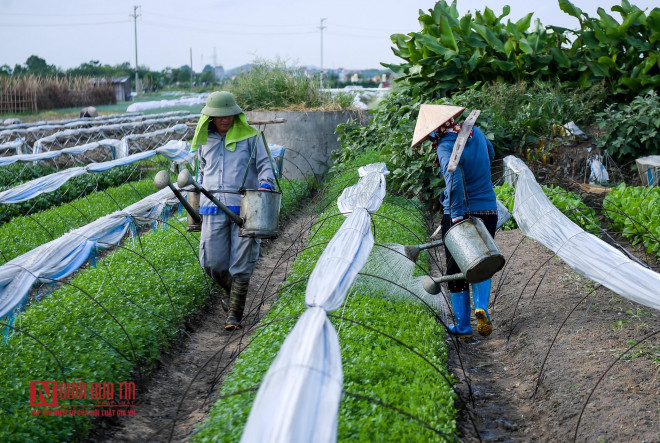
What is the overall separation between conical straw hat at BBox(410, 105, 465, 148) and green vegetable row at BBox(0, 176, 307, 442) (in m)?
2.30

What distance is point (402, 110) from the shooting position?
9.89 m

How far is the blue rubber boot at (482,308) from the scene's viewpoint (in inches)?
187

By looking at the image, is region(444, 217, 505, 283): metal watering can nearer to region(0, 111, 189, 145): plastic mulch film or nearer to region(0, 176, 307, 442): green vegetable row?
region(0, 176, 307, 442): green vegetable row

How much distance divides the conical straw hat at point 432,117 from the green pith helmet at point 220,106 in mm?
1524

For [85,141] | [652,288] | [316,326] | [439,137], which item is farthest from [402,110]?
[85,141]

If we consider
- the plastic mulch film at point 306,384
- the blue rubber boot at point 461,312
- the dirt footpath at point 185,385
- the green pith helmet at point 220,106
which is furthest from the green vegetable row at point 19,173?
the plastic mulch film at point 306,384

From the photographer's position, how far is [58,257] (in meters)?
4.34

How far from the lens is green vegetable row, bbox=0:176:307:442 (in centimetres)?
338

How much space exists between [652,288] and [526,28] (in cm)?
855

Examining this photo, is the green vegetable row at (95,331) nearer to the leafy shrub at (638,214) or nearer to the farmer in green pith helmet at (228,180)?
the farmer in green pith helmet at (228,180)

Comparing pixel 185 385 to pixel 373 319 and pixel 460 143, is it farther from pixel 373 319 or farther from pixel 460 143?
pixel 460 143

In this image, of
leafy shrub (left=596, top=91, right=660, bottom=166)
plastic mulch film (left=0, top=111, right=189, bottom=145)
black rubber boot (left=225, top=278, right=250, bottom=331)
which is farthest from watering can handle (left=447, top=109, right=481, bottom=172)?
plastic mulch film (left=0, top=111, right=189, bottom=145)

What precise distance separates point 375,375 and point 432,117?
1.91m

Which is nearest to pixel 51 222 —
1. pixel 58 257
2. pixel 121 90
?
pixel 58 257
